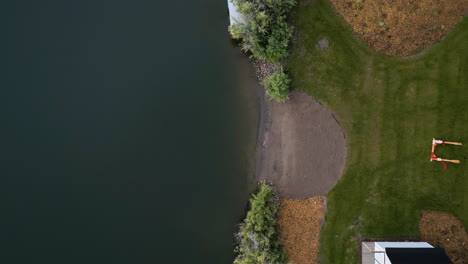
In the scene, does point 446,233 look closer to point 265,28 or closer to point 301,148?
point 301,148

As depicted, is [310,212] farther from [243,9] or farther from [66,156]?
[66,156]

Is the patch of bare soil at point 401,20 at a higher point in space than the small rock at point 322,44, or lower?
higher

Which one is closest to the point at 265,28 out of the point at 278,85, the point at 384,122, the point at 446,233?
the point at 278,85

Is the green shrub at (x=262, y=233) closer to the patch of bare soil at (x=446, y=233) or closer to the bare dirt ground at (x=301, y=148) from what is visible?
the bare dirt ground at (x=301, y=148)

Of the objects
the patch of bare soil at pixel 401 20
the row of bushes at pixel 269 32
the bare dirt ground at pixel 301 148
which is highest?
the patch of bare soil at pixel 401 20

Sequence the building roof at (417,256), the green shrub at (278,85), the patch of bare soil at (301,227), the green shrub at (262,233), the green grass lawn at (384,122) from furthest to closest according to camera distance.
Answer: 1. the patch of bare soil at (301,227)
2. the green grass lawn at (384,122)
3. the green shrub at (278,85)
4. the green shrub at (262,233)
5. the building roof at (417,256)

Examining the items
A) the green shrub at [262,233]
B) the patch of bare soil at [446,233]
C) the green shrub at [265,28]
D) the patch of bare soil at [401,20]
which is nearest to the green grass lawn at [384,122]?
the patch of bare soil at [446,233]
